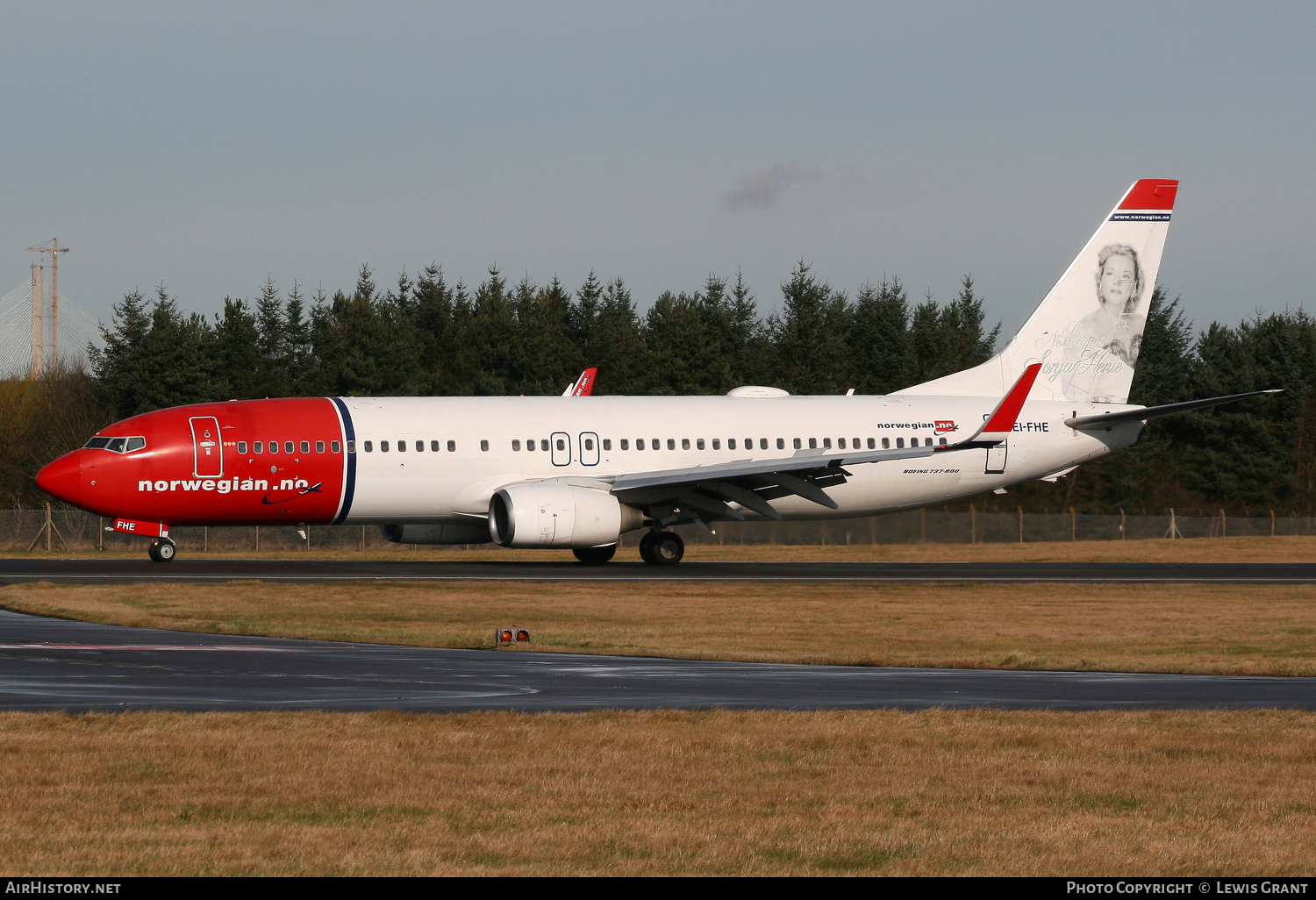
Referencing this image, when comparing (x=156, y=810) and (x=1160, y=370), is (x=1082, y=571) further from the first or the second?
(x=1160, y=370)

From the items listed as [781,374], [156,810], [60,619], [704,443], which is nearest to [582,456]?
[704,443]

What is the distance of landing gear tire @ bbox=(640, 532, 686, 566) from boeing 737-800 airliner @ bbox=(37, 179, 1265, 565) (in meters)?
0.05

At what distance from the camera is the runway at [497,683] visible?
48.5ft

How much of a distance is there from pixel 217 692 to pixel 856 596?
55.0 ft

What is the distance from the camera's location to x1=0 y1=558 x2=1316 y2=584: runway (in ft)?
111

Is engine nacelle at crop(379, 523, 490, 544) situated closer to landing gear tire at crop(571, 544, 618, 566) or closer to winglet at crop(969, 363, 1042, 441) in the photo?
landing gear tire at crop(571, 544, 618, 566)

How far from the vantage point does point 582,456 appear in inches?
1554

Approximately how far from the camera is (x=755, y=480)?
38.4m

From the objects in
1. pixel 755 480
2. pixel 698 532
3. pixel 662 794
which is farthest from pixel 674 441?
pixel 662 794

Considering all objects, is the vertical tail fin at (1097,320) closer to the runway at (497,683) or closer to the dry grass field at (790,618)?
the dry grass field at (790,618)

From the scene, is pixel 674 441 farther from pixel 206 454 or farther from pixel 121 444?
pixel 121 444

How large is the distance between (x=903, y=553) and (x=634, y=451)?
12907 millimetres

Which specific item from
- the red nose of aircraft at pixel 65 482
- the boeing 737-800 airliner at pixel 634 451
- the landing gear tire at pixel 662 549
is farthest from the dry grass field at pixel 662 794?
the landing gear tire at pixel 662 549
